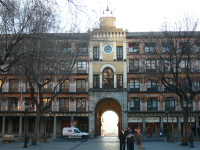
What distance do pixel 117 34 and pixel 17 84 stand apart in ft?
59.3

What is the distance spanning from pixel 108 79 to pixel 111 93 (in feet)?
7.66

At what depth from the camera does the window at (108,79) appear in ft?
150

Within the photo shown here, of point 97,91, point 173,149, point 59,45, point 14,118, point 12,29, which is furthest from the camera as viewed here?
point 14,118

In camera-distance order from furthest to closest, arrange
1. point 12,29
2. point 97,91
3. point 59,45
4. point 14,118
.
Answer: point 14,118 → point 97,91 → point 59,45 → point 12,29

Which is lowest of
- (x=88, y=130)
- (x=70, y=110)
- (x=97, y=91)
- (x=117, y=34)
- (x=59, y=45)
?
(x=88, y=130)

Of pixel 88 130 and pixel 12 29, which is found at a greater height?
pixel 12 29

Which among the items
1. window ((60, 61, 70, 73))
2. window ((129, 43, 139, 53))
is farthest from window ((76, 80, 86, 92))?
window ((60, 61, 70, 73))

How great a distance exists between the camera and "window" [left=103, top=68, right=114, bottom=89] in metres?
45.8

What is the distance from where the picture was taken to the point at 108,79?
151ft

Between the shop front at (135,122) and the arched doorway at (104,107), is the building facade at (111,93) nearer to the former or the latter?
the shop front at (135,122)

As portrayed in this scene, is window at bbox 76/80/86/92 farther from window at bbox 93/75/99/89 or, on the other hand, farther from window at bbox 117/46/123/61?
window at bbox 117/46/123/61

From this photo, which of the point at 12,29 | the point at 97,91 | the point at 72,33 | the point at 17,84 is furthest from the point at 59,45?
the point at 17,84

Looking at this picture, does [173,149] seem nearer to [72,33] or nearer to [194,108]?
[72,33]

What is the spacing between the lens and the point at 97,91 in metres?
45.3
